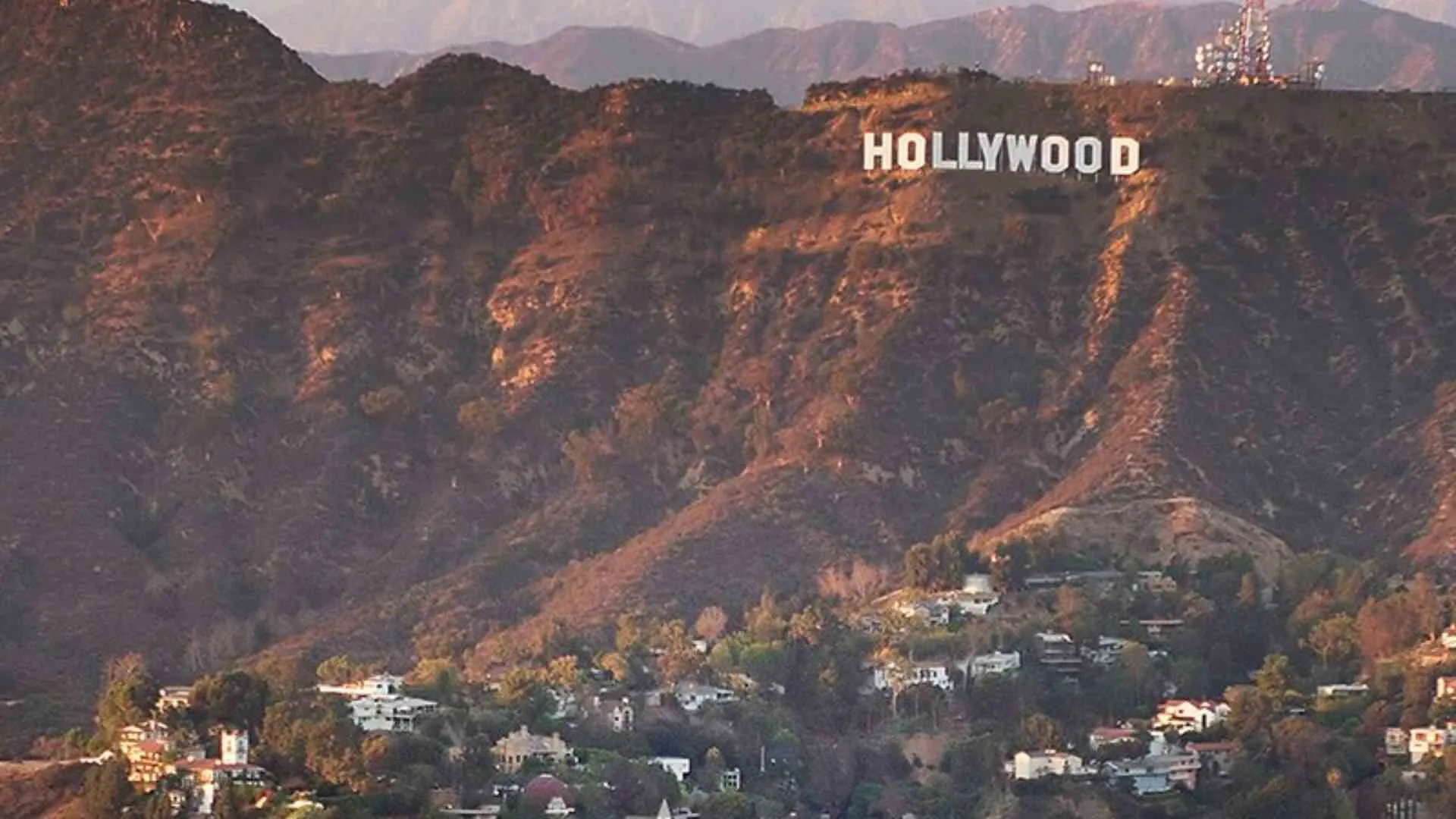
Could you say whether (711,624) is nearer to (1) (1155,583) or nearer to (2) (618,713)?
(2) (618,713)

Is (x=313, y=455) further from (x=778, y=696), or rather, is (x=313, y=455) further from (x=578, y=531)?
(x=778, y=696)

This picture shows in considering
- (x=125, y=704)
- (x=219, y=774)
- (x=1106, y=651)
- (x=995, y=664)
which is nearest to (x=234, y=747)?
(x=219, y=774)

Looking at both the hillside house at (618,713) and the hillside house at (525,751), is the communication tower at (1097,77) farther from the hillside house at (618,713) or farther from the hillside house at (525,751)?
the hillside house at (525,751)

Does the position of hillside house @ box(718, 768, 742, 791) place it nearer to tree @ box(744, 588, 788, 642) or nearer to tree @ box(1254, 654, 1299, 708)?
tree @ box(744, 588, 788, 642)

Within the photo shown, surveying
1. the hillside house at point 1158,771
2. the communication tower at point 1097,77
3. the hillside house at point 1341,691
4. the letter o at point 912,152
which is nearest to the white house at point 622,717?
the hillside house at point 1158,771

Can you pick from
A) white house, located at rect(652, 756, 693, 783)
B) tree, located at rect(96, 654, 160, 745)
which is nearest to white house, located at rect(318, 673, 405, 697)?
tree, located at rect(96, 654, 160, 745)

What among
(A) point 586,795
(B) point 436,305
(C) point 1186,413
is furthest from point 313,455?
(A) point 586,795
